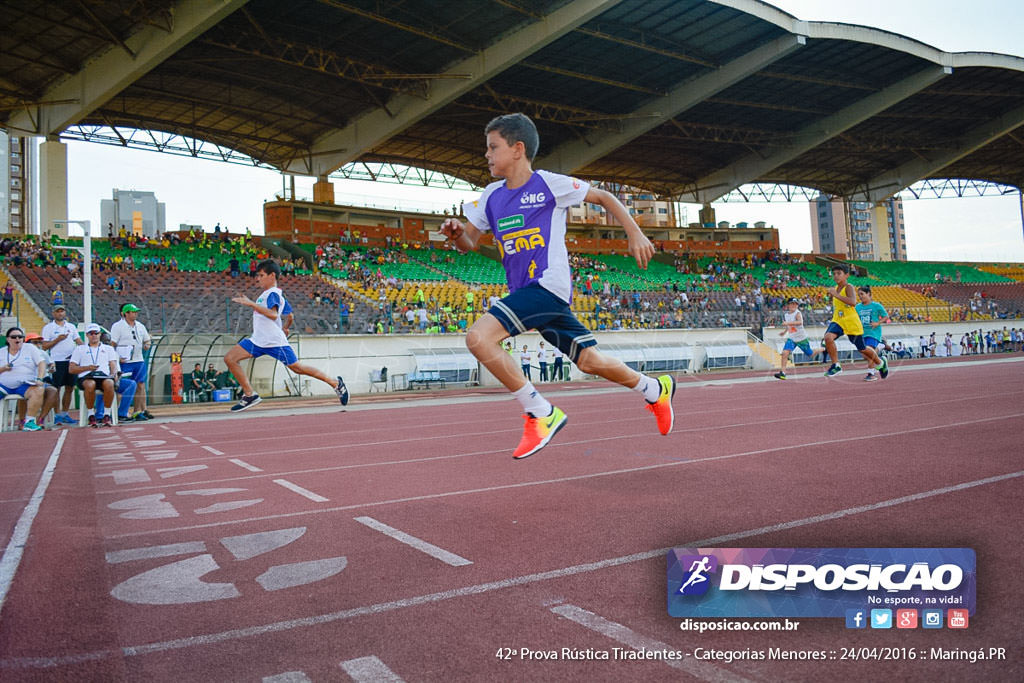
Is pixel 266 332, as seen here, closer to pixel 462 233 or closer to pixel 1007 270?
pixel 462 233

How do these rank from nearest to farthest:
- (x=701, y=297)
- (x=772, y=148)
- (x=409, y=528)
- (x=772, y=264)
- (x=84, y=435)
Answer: (x=409, y=528)
(x=84, y=435)
(x=701, y=297)
(x=772, y=148)
(x=772, y=264)

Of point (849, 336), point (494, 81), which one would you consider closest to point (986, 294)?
point (494, 81)

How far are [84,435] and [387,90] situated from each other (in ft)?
98.1

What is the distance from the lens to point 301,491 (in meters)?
4.83

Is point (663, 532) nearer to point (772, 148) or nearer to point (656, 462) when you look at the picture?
point (656, 462)

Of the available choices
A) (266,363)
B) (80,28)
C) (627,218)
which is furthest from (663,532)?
(80,28)

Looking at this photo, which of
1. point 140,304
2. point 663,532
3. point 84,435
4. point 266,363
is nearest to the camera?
point 663,532

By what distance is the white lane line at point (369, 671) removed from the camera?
1.86 meters

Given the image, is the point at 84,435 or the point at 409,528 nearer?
the point at 409,528

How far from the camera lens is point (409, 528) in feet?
11.7

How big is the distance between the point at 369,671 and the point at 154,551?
182cm

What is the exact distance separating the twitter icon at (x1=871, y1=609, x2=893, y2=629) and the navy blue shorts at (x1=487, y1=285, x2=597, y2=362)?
250 centimetres

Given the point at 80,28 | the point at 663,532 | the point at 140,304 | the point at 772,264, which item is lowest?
the point at 663,532

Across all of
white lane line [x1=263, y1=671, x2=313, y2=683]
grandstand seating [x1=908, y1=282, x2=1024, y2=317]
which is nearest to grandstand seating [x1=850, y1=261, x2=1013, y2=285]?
grandstand seating [x1=908, y1=282, x2=1024, y2=317]
